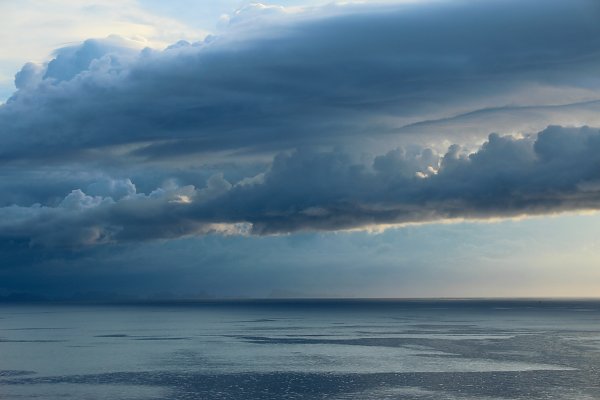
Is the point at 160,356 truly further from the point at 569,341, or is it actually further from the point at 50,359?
the point at 569,341

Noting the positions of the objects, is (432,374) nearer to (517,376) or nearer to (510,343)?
(517,376)

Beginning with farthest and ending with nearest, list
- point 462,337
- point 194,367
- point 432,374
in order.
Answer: point 462,337 < point 194,367 < point 432,374

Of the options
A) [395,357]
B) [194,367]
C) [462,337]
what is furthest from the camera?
[462,337]

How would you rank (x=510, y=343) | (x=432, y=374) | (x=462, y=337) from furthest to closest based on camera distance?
1. (x=462, y=337)
2. (x=510, y=343)
3. (x=432, y=374)

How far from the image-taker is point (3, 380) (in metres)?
107

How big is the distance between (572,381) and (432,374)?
19.5 m

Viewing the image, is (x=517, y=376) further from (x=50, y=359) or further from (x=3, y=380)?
(x=50, y=359)

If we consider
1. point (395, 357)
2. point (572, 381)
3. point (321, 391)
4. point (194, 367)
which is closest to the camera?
point (321, 391)

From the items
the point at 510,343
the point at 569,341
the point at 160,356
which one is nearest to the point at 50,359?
the point at 160,356

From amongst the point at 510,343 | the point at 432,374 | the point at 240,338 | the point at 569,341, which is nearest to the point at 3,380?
the point at 432,374

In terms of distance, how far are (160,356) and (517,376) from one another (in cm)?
6660

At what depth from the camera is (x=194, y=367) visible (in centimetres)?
12125

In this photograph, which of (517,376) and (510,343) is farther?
(510,343)

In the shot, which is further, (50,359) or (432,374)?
(50,359)
